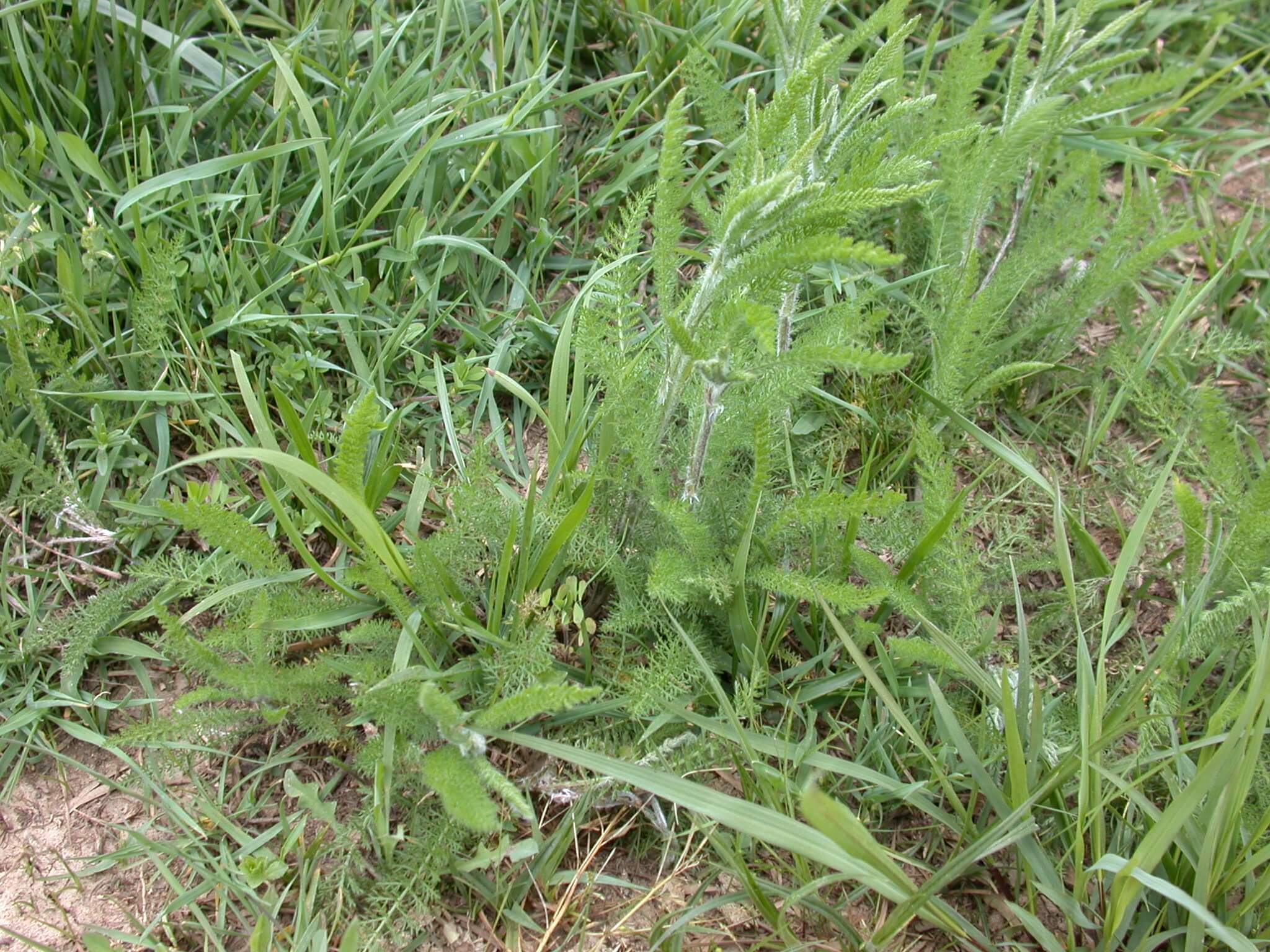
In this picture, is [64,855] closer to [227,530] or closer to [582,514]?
[227,530]

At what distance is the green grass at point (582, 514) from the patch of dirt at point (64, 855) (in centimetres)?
3

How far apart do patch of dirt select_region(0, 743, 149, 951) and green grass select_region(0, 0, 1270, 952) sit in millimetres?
27

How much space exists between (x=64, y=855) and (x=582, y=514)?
1123mm

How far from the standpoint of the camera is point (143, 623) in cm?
196

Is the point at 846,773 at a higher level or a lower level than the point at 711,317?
lower

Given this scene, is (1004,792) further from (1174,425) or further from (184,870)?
(184,870)

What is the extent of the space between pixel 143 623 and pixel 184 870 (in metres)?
0.51

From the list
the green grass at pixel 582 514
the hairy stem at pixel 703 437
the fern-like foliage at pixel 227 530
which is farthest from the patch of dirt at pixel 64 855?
the hairy stem at pixel 703 437

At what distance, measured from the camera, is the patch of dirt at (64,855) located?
1.67 m

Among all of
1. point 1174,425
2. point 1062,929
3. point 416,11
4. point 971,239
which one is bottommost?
point 1062,929

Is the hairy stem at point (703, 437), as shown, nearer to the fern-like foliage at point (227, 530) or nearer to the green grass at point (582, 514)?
the green grass at point (582, 514)

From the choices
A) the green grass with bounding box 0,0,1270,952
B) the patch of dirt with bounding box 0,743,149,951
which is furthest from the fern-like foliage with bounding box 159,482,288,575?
the patch of dirt with bounding box 0,743,149,951

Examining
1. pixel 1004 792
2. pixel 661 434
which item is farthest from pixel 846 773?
pixel 661 434

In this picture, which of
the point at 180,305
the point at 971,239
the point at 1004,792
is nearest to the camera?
the point at 1004,792
